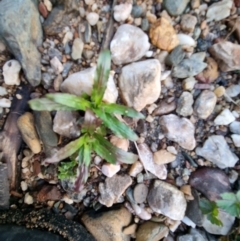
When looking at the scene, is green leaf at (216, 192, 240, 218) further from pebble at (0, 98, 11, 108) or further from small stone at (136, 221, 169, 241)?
pebble at (0, 98, 11, 108)

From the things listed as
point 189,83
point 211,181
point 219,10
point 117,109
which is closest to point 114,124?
point 117,109

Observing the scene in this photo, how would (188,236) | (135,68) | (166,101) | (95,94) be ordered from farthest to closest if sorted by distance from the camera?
(188,236), (166,101), (135,68), (95,94)

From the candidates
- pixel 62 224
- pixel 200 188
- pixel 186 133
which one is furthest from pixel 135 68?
pixel 62 224

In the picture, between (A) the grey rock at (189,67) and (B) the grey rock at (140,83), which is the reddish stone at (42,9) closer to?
(B) the grey rock at (140,83)

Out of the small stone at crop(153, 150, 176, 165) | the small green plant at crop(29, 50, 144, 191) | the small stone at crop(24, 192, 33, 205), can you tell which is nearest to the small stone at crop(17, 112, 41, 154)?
the small green plant at crop(29, 50, 144, 191)

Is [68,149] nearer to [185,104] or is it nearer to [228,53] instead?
[185,104]

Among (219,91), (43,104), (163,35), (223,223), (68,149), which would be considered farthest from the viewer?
(223,223)

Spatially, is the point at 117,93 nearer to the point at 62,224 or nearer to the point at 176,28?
the point at 176,28
